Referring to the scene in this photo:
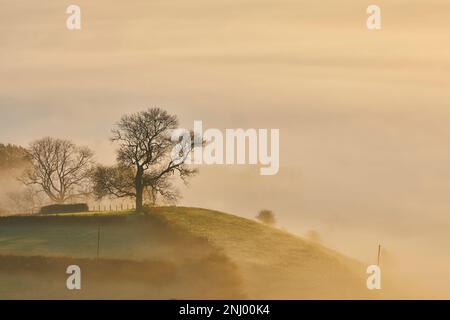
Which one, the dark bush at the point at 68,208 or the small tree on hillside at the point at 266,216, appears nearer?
the dark bush at the point at 68,208

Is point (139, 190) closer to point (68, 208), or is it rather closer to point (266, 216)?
point (68, 208)

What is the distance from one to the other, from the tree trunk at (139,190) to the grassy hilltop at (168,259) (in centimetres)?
179

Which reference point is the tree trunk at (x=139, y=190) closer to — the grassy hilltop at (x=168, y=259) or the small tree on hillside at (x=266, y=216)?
the grassy hilltop at (x=168, y=259)

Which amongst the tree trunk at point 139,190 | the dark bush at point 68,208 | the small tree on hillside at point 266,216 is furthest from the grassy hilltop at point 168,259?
the small tree on hillside at point 266,216

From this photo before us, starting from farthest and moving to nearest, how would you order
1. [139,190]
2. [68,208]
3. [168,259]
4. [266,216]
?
[266,216] < [68,208] < [139,190] < [168,259]

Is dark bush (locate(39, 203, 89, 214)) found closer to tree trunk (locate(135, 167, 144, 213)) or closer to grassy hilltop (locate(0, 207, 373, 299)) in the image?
grassy hilltop (locate(0, 207, 373, 299))

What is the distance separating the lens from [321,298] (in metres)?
95.8

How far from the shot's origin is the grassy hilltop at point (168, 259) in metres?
98.7

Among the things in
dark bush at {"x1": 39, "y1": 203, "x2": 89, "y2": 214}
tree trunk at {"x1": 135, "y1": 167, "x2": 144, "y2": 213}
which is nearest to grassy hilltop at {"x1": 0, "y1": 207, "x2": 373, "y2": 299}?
tree trunk at {"x1": 135, "y1": 167, "x2": 144, "y2": 213}

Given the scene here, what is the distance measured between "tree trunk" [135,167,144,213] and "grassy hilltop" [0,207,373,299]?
179 cm

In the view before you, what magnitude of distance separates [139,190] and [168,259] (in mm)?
21490

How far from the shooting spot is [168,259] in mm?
105375

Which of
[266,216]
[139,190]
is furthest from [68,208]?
[266,216]

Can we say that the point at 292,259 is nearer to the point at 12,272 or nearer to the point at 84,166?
the point at 12,272
